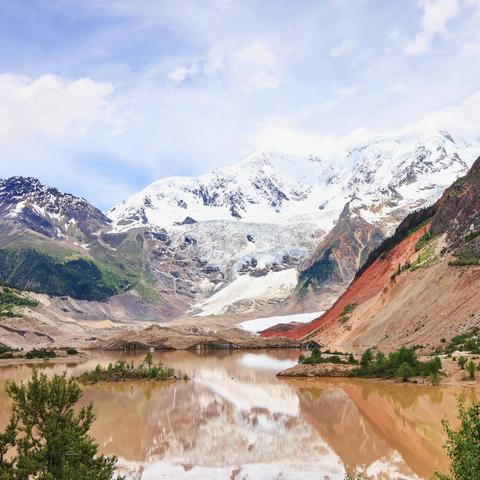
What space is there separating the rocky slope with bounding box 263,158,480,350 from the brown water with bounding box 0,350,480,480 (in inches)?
833

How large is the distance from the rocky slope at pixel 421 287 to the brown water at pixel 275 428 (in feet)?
69.4

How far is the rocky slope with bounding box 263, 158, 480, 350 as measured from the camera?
273 ft

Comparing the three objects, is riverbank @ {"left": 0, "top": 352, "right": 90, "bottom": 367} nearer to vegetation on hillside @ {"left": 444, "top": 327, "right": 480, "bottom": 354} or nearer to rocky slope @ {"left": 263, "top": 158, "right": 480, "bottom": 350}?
rocky slope @ {"left": 263, "top": 158, "right": 480, "bottom": 350}

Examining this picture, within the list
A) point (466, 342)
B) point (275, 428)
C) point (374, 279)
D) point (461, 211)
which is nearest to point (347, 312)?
point (374, 279)

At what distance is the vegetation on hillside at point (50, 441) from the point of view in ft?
61.8

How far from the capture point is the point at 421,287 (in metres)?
96.2

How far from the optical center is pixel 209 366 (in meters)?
102

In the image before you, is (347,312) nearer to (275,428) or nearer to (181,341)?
(181,341)

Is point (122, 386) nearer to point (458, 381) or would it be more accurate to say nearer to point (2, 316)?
point (458, 381)

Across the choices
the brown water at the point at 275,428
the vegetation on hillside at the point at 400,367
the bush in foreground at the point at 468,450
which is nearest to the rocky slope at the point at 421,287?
the vegetation on hillside at the point at 400,367

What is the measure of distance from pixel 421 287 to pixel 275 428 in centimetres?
5917

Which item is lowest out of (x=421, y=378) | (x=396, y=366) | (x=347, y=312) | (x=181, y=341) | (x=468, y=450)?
(x=421, y=378)

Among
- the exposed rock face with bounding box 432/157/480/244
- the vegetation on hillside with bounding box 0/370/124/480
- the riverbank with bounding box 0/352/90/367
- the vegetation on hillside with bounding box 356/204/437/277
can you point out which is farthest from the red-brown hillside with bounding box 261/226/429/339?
the vegetation on hillside with bounding box 0/370/124/480

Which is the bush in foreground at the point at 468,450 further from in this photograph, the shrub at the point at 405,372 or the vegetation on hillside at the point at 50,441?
the shrub at the point at 405,372
